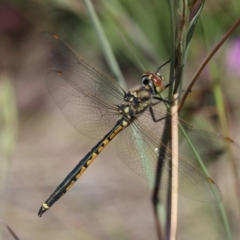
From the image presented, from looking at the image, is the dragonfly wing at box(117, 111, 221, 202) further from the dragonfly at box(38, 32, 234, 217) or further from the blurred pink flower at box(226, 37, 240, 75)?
the blurred pink flower at box(226, 37, 240, 75)

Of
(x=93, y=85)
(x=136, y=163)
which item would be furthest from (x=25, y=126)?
(x=136, y=163)

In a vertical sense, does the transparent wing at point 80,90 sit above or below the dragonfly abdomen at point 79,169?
above

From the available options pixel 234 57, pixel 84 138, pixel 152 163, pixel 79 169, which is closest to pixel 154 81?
pixel 152 163

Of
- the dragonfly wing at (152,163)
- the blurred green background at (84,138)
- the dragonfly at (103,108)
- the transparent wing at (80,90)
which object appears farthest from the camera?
the blurred green background at (84,138)

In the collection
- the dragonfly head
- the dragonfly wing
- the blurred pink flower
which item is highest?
the blurred pink flower

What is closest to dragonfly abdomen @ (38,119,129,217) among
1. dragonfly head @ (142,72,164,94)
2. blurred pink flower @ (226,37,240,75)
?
dragonfly head @ (142,72,164,94)

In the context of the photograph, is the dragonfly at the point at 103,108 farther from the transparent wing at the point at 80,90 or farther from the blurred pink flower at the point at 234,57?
the blurred pink flower at the point at 234,57

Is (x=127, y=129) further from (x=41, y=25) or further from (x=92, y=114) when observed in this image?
(x=41, y=25)

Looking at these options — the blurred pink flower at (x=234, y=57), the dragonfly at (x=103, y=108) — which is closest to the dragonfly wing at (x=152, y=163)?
the dragonfly at (x=103, y=108)
